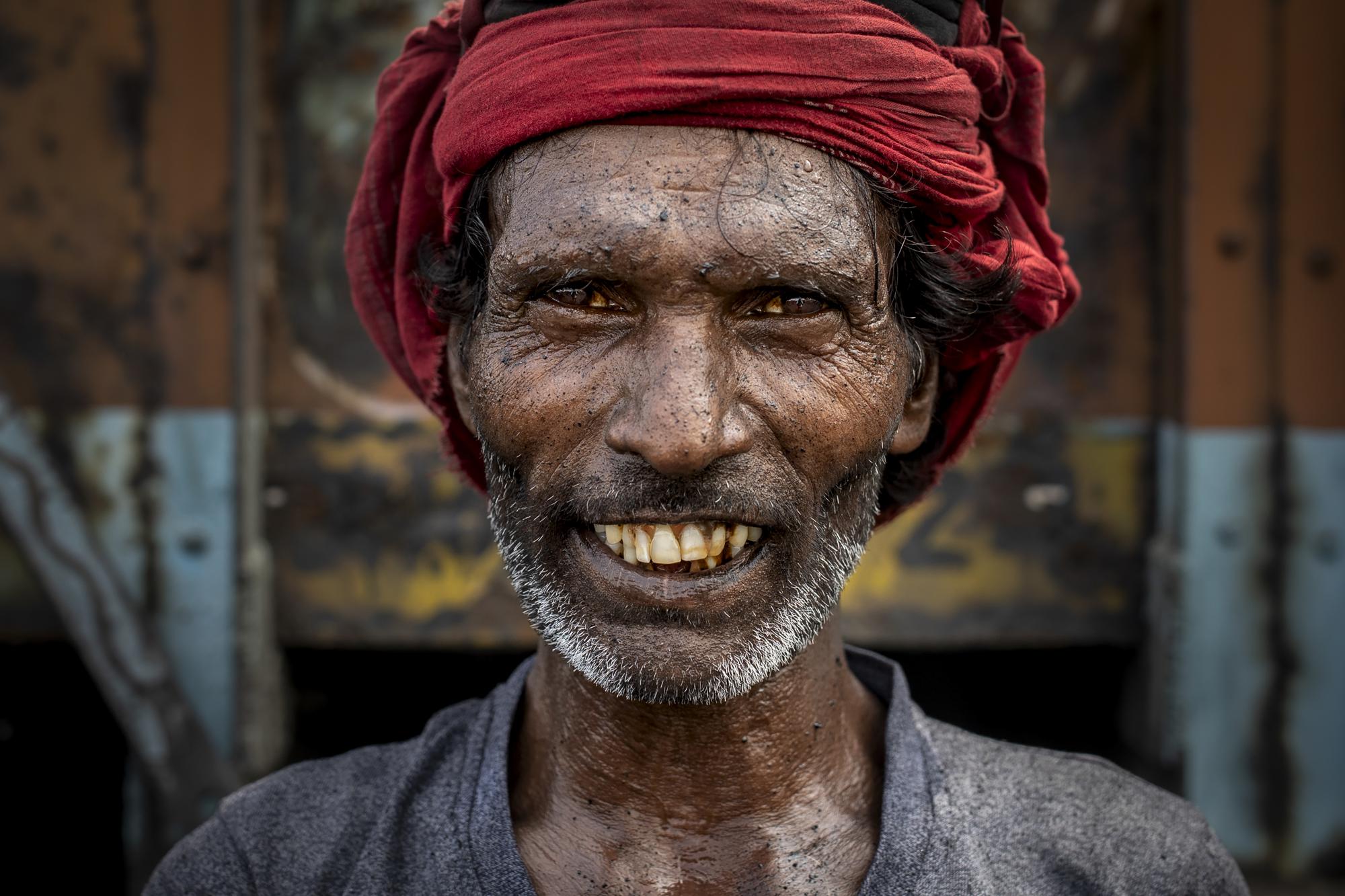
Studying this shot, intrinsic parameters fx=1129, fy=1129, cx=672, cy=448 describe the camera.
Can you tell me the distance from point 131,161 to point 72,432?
735mm

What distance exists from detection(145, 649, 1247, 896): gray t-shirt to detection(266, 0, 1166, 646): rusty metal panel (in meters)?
1.45

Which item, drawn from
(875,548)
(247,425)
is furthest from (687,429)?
(247,425)

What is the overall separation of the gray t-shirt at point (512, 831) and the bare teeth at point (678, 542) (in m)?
0.38

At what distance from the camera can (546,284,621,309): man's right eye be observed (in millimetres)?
1429

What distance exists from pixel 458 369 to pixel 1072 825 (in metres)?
1.10

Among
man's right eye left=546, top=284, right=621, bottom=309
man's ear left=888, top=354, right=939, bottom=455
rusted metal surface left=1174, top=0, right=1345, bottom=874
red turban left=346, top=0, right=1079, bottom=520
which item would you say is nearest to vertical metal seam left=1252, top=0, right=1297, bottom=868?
rusted metal surface left=1174, top=0, right=1345, bottom=874

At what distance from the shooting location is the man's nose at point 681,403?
1.31 m

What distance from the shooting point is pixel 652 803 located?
153 cm

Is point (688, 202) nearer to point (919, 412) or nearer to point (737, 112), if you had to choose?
point (737, 112)

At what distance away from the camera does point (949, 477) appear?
316 cm

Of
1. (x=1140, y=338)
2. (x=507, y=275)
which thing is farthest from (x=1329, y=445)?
(x=507, y=275)

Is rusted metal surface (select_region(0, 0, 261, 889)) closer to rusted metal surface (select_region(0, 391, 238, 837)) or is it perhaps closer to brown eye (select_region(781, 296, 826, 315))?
rusted metal surface (select_region(0, 391, 238, 837))

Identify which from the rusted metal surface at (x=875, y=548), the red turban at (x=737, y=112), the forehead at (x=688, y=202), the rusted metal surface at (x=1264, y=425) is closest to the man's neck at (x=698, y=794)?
the red turban at (x=737, y=112)

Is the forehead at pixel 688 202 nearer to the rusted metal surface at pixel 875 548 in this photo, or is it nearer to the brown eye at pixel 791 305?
the brown eye at pixel 791 305
